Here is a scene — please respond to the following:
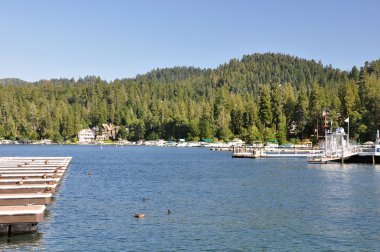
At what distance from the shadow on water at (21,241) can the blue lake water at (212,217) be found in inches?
2.2

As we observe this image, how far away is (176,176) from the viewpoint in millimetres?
76938

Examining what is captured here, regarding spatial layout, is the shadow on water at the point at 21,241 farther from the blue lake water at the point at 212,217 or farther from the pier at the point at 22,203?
the pier at the point at 22,203

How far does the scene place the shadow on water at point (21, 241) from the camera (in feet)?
97.0

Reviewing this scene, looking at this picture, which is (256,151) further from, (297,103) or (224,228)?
(224,228)

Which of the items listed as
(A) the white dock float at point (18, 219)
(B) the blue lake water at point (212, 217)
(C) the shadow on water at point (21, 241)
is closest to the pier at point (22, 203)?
(A) the white dock float at point (18, 219)

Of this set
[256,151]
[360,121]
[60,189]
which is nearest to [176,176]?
[60,189]

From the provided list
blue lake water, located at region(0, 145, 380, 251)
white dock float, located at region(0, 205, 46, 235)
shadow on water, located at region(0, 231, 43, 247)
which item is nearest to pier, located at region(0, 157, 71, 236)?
white dock float, located at region(0, 205, 46, 235)

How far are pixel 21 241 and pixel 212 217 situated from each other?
14424 millimetres

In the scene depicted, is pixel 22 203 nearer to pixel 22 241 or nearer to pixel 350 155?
pixel 22 241

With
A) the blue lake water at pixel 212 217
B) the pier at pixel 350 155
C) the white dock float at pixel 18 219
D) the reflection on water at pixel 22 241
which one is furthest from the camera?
the pier at pixel 350 155

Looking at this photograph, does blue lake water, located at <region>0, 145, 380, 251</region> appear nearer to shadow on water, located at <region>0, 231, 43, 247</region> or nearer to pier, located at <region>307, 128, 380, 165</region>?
shadow on water, located at <region>0, 231, 43, 247</region>

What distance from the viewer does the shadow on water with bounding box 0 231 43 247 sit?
29.6 m


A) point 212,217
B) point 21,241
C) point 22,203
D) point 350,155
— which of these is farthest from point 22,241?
point 350,155

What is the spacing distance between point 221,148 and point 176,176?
113456 mm
